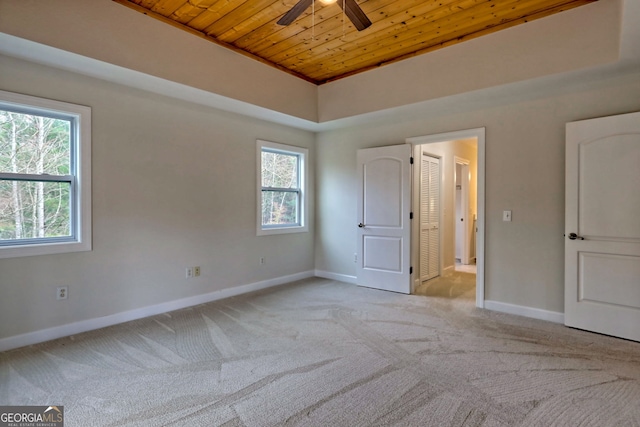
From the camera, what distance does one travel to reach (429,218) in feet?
16.8

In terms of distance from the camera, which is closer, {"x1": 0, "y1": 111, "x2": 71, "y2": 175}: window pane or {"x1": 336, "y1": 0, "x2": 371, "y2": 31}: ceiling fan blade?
{"x1": 336, "y1": 0, "x2": 371, "y2": 31}: ceiling fan blade

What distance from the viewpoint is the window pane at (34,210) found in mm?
2828

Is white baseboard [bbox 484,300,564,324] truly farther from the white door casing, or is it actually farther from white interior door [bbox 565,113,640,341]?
the white door casing

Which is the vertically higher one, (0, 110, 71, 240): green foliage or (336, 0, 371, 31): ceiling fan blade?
(336, 0, 371, 31): ceiling fan blade

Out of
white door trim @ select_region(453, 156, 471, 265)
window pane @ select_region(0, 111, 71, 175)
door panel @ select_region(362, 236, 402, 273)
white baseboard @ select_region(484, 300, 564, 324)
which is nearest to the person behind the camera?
window pane @ select_region(0, 111, 71, 175)

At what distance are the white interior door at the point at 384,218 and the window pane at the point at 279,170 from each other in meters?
1.10

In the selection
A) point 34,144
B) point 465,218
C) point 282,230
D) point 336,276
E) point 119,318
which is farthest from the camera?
point 465,218

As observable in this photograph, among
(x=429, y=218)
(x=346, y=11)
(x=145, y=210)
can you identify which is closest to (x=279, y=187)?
(x=145, y=210)

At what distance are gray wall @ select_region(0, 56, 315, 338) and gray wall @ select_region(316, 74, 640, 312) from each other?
2.53 m

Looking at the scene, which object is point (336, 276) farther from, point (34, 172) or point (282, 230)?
point (34, 172)

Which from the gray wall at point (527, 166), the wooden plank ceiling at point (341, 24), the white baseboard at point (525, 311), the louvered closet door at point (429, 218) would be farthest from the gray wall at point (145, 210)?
the white baseboard at point (525, 311)

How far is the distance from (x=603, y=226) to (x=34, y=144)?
5230 mm

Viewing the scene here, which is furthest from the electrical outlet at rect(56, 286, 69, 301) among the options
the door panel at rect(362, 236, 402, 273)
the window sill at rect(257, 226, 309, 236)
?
the door panel at rect(362, 236, 402, 273)

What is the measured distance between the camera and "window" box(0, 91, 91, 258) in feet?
9.21
